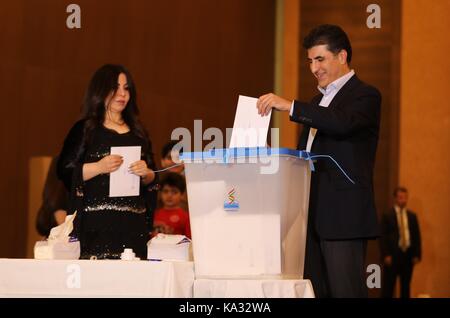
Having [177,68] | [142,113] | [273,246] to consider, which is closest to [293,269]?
[273,246]

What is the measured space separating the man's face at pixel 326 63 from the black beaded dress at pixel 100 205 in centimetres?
92

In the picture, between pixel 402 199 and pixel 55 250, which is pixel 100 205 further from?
pixel 402 199

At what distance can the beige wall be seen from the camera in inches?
399

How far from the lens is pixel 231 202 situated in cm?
265

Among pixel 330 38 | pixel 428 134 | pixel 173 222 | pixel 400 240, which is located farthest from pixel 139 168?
pixel 428 134

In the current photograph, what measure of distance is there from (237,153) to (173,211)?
9.71 ft

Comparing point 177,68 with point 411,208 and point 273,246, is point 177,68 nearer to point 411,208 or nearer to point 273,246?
point 411,208

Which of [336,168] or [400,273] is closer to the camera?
[336,168]

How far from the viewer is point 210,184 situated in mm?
2693

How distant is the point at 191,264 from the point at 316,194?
22.3 inches

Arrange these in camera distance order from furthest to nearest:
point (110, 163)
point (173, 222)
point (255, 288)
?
point (173, 222) < point (110, 163) < point (255, 288)

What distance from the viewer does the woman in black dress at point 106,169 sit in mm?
3463

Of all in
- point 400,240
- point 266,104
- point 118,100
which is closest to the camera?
point 266,104

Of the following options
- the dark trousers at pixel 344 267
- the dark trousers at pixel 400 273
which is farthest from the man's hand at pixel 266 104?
the dark trousers at pixel 400 273
